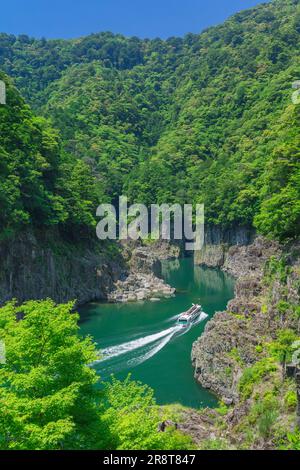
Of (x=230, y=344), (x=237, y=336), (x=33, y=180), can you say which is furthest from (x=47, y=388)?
(x=33, y=180)

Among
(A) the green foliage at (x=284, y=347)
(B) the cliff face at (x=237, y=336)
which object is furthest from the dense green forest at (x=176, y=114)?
(A) the green foliage at (x=284, y=347)

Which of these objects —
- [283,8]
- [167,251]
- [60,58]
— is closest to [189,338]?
[167,251]

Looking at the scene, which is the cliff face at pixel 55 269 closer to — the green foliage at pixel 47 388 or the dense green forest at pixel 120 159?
the dense green forest at pixel 120 159

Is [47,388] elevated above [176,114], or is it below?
below
